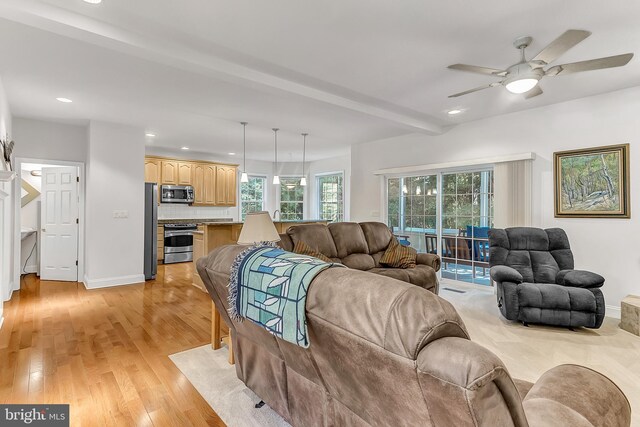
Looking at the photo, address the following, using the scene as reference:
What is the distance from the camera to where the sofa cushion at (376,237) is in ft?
13.7

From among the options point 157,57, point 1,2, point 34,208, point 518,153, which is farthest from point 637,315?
point 34,208

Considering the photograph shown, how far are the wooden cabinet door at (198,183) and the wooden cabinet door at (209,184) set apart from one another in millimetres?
71

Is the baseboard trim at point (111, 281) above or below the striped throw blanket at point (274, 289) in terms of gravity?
below

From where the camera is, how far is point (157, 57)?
264 cm

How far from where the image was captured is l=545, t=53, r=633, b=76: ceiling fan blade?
2.19 metres

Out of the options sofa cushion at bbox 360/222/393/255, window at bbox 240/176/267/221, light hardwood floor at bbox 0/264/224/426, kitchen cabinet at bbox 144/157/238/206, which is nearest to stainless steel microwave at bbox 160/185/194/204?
kitchen cabinet at bbox 144/157/238/206

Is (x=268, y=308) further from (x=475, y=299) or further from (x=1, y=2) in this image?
(x=475, y=299)

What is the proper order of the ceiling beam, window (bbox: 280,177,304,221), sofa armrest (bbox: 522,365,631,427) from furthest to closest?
window (bbox: 280,177,304,221) < the ceiling beam < sofa armrest (bbox: 522,365,631,427)

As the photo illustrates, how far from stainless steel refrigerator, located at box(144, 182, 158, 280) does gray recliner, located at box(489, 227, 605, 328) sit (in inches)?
198

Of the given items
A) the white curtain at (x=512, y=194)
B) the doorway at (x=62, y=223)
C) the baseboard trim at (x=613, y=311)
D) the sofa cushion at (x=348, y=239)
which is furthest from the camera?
the doorway at (x=62, y=223)

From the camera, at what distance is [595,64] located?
2314mm

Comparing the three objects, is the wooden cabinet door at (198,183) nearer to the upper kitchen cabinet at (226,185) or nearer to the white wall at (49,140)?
the upper kitchen cabinet at (226,185)

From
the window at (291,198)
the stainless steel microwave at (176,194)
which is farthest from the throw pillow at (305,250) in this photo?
the window at (291,198)

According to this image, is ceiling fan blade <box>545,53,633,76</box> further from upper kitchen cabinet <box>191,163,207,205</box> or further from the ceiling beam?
upper kitchen cabinet <box>191,163,207,205</box>
